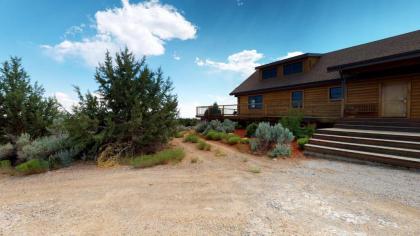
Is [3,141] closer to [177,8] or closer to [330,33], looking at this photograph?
[177,8]

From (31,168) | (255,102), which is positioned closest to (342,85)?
(255,102)

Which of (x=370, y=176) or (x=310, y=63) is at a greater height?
(x=310, y=63)

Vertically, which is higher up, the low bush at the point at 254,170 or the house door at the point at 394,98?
the house door at the point at 394,98

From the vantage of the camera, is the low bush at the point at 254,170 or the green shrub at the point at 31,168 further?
the green shrub at the point at 31,168

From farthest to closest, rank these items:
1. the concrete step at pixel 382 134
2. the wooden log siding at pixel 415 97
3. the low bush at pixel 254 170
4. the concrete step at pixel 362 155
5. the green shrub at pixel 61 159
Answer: the wooden log siding at pixel 415 97 < the green shrub at pixel 61 159 < the concrete step at pixel 382 134 < the concrete step at pixel 362 155 < the low bush at pixel 254 170

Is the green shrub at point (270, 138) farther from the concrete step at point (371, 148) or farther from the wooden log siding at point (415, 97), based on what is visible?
the wooden log siding at point (415, 97)

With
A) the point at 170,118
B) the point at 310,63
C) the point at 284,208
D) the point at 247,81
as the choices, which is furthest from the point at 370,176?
the point at 247,81

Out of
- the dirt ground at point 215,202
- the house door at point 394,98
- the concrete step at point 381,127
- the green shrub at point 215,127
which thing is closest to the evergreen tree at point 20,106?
the dirt ground at point 215,202

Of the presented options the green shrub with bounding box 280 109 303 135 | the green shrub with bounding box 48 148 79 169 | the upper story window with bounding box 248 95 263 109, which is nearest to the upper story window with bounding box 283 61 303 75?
the upper story window with bounding box 248 95 263 109

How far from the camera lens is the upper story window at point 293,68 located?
1574 cm

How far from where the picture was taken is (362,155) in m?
6.22

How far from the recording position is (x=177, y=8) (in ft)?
40.4

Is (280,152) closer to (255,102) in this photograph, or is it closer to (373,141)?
(373,141)

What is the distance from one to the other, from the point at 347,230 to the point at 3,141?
1337 centimetres
